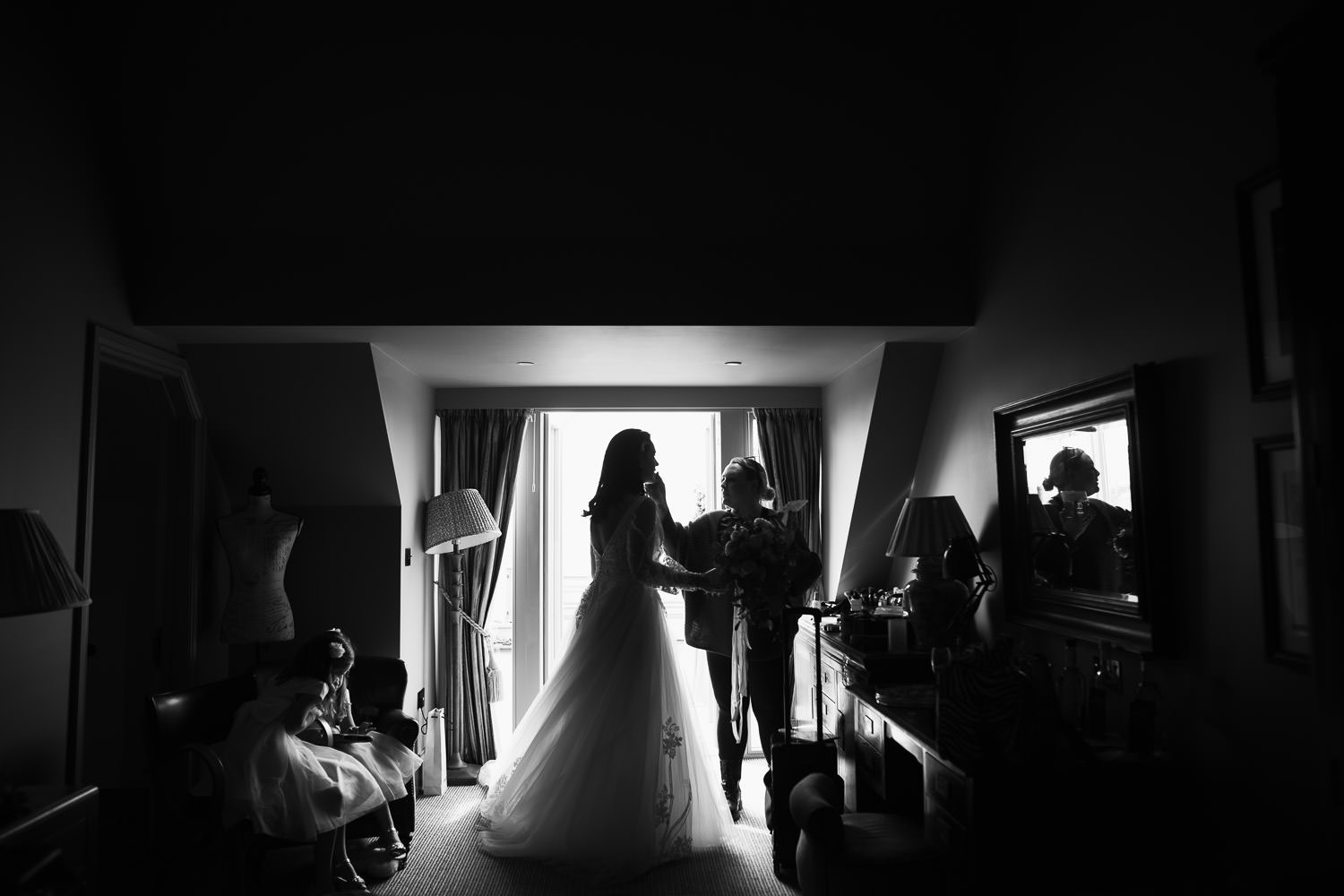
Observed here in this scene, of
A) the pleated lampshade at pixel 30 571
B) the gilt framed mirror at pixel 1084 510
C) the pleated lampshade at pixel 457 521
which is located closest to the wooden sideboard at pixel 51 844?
the pleated lampshade at pixel 30 571

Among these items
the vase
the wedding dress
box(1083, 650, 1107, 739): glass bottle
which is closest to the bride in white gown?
the wedding dress

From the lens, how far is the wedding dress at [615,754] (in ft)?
11.6

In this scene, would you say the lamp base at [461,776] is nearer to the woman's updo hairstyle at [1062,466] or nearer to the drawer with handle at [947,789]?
the drawer with handle at [947,789]

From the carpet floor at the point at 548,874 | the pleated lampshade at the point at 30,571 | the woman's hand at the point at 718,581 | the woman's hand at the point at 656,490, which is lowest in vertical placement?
the carpet floor at the point at 548,874

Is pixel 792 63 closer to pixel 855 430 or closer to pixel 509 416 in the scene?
pixel 855 430

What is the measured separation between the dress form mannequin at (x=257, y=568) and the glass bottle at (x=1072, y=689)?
3.54 metres

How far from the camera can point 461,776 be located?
5102 millimetres

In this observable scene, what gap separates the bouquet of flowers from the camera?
351cm

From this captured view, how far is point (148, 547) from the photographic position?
4.09 m

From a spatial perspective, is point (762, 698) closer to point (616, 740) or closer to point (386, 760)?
point (616, 740)

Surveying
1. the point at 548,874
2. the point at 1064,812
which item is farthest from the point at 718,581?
the point at 1064,812

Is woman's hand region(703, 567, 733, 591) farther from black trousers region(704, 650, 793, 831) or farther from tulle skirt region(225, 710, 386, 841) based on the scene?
tulle skirt region(225, 710, 386, 841)

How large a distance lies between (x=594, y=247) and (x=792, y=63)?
1.14 m

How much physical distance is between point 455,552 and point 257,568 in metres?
1.28
